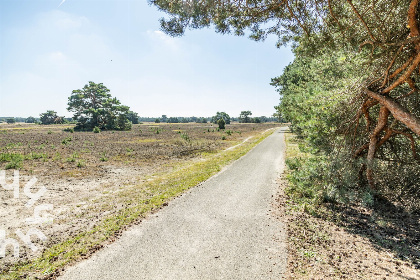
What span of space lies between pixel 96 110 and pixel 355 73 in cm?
7577

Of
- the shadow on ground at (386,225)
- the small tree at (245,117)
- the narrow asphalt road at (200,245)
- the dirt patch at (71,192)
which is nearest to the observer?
the narrow asphalt road at (200,245)

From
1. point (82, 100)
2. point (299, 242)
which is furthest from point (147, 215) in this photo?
point (82, 100)

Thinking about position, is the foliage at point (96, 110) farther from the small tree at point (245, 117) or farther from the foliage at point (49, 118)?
the small tree at point (245, 117)

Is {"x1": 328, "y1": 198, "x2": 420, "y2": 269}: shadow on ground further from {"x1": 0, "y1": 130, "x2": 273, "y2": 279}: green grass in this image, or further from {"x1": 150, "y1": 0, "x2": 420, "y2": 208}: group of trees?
{"x1": 0, "y1": 130, "x2": 273, "y2": 279}: green grass

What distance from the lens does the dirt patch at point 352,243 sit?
514cm

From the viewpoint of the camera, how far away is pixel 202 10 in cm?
709

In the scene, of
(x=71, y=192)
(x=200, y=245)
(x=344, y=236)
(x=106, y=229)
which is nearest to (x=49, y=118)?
(x=71, y=192)

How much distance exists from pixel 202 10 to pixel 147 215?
761 cm

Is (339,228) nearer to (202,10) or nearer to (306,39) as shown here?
(306,39)

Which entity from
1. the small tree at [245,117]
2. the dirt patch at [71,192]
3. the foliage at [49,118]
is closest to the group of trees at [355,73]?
the dirt patch at [71,192]

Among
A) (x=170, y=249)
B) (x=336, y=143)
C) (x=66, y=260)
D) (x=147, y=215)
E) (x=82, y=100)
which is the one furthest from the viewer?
(x=82, y=100)

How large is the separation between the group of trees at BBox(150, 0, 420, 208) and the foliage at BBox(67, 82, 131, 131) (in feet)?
233

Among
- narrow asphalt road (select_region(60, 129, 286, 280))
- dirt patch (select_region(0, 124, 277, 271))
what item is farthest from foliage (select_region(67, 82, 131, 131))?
narrow asphalt road (select_region(60, 129, 286, 280))

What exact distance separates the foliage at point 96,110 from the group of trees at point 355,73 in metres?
70.9
